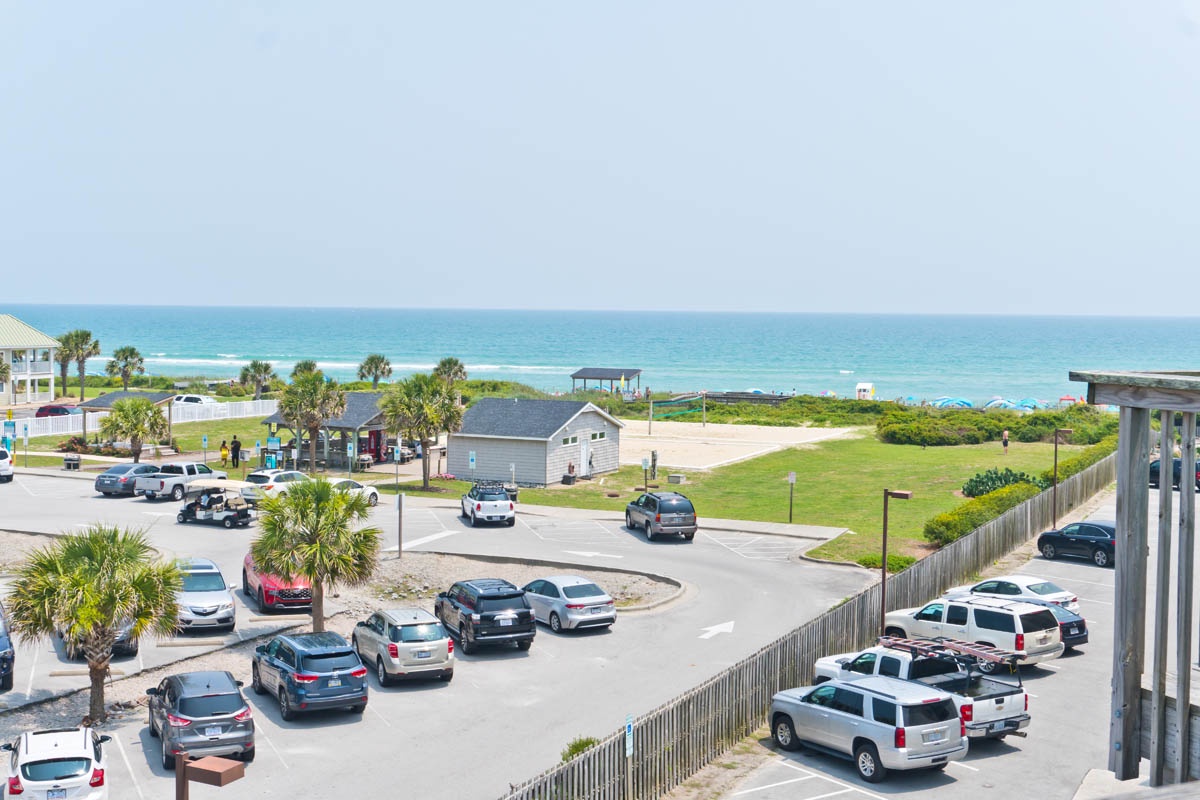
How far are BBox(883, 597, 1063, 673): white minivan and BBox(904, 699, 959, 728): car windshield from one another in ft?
22.1

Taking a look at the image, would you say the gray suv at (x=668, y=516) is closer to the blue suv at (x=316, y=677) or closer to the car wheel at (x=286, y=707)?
the blue suv at (x=316, y=677)

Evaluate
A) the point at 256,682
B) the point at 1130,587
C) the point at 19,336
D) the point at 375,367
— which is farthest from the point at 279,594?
the point at 375,367

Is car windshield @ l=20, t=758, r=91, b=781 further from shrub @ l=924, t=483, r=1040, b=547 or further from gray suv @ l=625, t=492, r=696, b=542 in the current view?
shrub @ l=924, t=483, r=1040, b=547

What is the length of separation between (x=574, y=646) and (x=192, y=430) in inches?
2120

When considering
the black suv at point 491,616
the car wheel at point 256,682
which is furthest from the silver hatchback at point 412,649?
the car wheel at point 256,682

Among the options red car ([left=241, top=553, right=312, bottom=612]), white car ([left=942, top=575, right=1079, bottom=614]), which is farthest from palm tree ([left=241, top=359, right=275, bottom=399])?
white car ([left=942, top=575, right=1079, bottom=614])

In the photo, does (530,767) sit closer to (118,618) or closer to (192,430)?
(118,618)

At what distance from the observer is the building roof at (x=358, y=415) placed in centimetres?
5841

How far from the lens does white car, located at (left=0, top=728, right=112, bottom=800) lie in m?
16.8

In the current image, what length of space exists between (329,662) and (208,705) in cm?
287

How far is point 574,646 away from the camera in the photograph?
27578mm

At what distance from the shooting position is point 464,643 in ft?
88.6

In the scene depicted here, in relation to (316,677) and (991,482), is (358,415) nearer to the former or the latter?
(991,482)

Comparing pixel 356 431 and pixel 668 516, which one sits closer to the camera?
pixel 668 516
